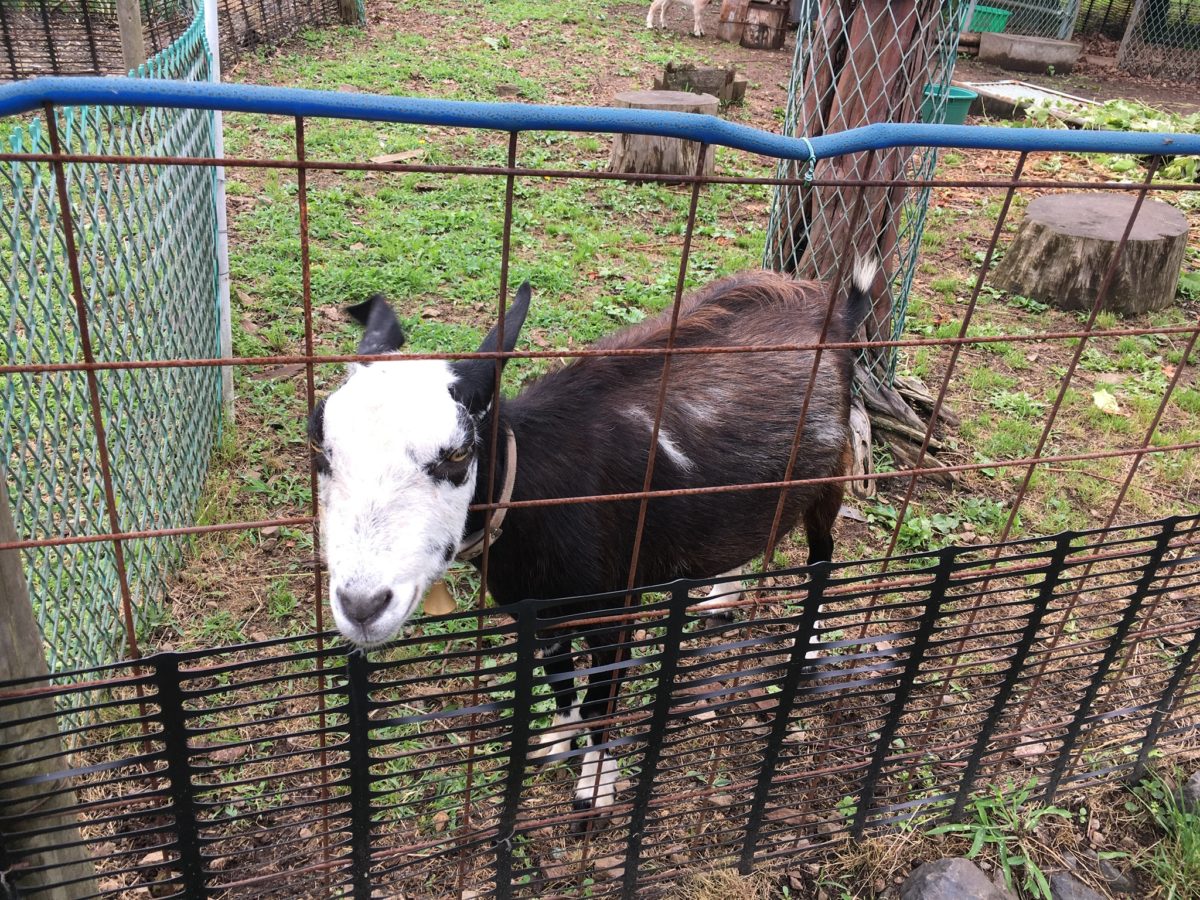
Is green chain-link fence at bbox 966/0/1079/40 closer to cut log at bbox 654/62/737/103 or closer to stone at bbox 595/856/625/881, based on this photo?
cut log at bbox 654/62/737/103

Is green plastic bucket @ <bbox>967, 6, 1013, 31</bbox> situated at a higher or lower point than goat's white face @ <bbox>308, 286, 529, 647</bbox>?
higher

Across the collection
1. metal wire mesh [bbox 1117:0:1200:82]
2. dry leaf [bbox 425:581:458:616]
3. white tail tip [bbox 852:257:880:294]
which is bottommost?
dry leaf [bbox 425:581:458:616]

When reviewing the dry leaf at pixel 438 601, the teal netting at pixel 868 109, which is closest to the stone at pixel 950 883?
the dry leaf at pixel 438 601

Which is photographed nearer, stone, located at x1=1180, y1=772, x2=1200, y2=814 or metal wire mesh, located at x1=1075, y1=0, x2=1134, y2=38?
stone, located at x1=1180, y1=772, x2=1200, y2=814

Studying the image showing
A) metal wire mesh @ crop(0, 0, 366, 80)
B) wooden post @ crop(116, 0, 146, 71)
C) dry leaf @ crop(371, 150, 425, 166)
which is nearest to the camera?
wooden post @ crop(116, 0, 146, 71)

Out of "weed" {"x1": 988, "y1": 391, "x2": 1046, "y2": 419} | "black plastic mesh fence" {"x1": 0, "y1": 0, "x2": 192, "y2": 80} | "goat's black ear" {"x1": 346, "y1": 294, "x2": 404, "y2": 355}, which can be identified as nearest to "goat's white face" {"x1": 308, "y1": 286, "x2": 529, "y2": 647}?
"goat's black ear" {"x1": 346, "y1": 294, "x2": 404, "y2": 355}

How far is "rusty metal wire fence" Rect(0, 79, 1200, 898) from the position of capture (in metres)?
1.64

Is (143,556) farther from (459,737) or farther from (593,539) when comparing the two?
(593,539)

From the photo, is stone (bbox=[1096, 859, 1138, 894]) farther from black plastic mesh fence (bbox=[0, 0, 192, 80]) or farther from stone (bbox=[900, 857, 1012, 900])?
black plastic mesh fence (bbox=[0, 0, 192, 80])

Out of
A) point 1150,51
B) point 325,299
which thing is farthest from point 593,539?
point 1150,51

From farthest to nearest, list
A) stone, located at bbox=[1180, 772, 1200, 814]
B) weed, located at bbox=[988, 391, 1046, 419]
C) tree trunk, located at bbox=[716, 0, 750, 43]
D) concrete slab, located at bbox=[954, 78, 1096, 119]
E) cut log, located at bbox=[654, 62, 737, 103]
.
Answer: tree trunk, located at bbox=[716, 0, 750, 43] < concrete slab, located at bbox=[954, 78, 1096, 119] < cut log, located at bbox=[654, 62, 737, 103] < weed, located at bbox=[988, 391, 1046, 419] < stone, located at bbox=[1180, 772, 1200, 814]

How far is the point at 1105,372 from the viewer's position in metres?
5.43

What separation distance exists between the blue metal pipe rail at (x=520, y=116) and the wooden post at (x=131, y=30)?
338cm

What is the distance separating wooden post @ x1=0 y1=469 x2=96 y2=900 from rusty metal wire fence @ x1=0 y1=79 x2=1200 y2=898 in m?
0.01
